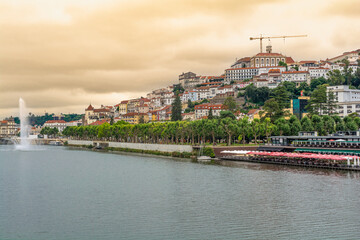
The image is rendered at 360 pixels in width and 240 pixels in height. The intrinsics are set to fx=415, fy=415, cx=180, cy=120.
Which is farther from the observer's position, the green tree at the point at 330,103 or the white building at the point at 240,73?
the white building at the point at 240,73

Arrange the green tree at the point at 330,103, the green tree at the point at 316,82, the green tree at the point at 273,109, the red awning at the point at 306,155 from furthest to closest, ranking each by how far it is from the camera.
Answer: the green tree at the point at 316,82 → the green tree at the point at 330,103 → the green tree at the point at 273,109 → the red awning at the point at 306,155

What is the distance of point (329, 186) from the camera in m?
43.0

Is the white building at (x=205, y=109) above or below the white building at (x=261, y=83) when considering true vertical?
below

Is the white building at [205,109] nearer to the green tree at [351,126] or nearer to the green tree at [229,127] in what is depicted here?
the green tree at [229,127]

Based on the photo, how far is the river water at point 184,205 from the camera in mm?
28703

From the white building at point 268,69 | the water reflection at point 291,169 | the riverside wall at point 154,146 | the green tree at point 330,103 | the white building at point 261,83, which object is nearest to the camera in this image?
the water reflection at point 291,169

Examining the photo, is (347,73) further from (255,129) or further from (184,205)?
(184,205)

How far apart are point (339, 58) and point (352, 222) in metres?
184

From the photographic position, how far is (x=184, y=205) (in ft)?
120

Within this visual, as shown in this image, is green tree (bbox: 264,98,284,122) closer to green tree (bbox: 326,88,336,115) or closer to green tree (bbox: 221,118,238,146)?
green tree (bbox: 326,88,336,115)

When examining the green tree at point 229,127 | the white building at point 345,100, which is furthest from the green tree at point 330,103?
the green tree at point 229,127

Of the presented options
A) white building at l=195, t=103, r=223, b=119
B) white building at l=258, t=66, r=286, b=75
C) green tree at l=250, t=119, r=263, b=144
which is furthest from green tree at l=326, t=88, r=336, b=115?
white building at l=258, t=66, r=286, b=75

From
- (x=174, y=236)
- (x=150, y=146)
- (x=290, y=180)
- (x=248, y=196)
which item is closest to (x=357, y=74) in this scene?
(x=150, y=146)

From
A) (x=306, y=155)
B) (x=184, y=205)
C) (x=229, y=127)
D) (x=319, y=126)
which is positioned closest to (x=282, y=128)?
(x=319, y=126)
